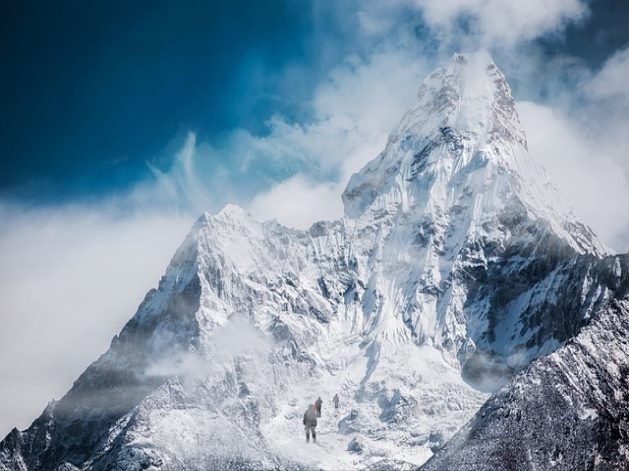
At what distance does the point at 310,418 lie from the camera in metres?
126
